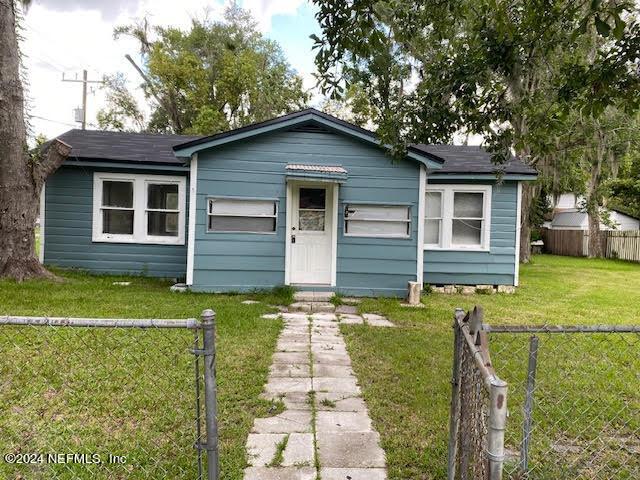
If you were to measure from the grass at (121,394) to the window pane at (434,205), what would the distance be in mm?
5222

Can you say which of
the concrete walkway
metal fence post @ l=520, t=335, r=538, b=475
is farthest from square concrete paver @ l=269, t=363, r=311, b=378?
metal fence post @ l=520, t=335, r=538, b=475

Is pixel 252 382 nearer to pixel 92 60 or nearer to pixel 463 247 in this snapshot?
pixel 463 247

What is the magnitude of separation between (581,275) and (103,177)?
13.5m

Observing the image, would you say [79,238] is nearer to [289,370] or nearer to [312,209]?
[312,209]

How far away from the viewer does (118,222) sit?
9.84 m

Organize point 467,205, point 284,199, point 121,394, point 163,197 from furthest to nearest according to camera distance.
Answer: point 163,197, point 467,205, point 284,199, point 121,394

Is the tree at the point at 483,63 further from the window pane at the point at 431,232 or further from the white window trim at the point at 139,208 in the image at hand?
the white window trim at the point at 139,208

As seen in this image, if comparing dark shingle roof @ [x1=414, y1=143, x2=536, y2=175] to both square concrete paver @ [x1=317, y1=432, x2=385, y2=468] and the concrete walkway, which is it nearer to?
the concrete walkway

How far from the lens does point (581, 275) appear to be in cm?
1304

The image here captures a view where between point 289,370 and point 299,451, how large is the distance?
5.12ft

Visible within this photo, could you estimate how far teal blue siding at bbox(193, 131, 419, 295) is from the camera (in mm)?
8164

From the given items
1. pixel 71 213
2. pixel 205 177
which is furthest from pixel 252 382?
pixel 71 213

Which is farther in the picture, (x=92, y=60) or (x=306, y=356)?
(x=92, y=60)

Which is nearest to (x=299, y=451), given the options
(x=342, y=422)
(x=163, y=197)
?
(x=342, y=422)
